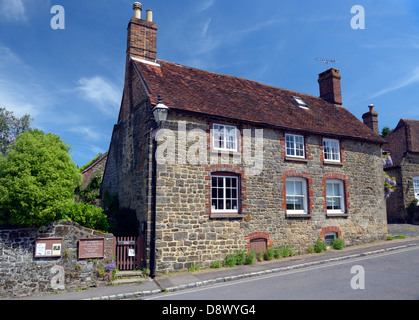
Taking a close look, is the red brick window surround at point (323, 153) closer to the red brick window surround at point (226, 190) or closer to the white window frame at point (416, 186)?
the red brick window surround at point (226, 190)

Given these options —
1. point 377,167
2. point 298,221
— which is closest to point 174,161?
point 298,221

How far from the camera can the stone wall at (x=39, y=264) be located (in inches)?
351

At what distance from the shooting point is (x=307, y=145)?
51.1ft

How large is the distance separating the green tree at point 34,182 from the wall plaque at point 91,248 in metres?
1.13

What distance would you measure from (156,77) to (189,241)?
7.30 metres

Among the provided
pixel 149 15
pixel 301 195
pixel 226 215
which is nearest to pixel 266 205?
pixel 226 215

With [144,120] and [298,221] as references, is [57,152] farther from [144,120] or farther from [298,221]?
[298,221]

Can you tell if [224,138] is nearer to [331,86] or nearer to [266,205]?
[266,205]

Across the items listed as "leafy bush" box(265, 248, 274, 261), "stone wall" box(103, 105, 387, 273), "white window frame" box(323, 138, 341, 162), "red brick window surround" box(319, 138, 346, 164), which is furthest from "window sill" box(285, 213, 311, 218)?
"white window frame" box(323, 138, 341, 162)

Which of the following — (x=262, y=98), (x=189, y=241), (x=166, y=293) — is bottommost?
(x=166, y=293)

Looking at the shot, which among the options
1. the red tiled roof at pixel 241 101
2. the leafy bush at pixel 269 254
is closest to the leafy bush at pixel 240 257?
the leafy bush at pixel 269 254

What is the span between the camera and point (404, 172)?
25172mm

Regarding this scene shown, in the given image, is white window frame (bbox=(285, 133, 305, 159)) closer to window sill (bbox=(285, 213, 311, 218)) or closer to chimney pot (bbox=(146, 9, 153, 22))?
window sill (bbox=(285, 213, 311, 218))
